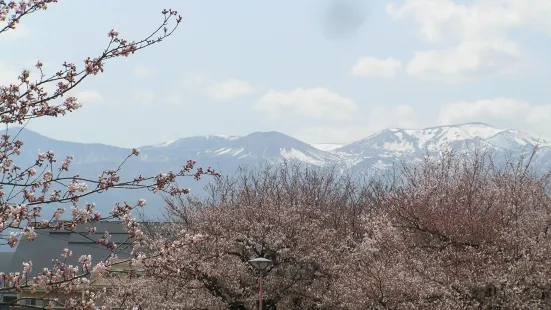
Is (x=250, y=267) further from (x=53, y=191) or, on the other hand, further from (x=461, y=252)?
(x=53, y=191)

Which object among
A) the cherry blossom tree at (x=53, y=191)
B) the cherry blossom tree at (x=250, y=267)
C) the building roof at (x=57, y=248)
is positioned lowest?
the building roof at (x=57, y=248)

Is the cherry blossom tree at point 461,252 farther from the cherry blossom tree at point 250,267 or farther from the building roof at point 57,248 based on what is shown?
the building roof at point 57,248

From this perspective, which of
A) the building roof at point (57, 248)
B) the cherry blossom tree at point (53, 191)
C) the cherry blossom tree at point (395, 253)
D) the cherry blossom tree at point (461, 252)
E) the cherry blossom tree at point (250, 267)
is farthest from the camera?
the building roof at point (57, 248)

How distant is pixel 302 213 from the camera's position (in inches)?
1163

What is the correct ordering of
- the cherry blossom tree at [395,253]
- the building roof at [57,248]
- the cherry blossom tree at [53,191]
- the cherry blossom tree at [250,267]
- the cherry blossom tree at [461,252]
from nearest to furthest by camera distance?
1. the cherry blossom tree at [53,191]
2. the cherry blossom tree at [461,252]
3. the cherry blossom tree at [395,253]
4. the cherry blossom tree at [250,267]
5. the building roof at [57,248]

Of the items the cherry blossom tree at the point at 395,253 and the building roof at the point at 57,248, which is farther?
the building roof at the point at 57,248

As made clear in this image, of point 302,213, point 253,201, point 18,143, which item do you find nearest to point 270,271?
point 302,213

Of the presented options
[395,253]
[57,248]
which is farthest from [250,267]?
[57,248]

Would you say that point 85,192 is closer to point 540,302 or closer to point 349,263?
point 540,302

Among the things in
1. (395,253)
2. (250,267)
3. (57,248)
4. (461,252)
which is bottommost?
(57,248)

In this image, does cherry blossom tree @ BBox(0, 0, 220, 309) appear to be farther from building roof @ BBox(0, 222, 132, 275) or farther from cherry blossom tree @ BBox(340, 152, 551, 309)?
building roof @ BBox(0, 222, 132, 275)

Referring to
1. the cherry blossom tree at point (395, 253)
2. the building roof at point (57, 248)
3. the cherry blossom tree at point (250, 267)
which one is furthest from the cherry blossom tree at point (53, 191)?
the building roof at point (57, 248)

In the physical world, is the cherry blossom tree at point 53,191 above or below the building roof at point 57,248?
above

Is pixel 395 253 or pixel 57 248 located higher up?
pixel 395 253
